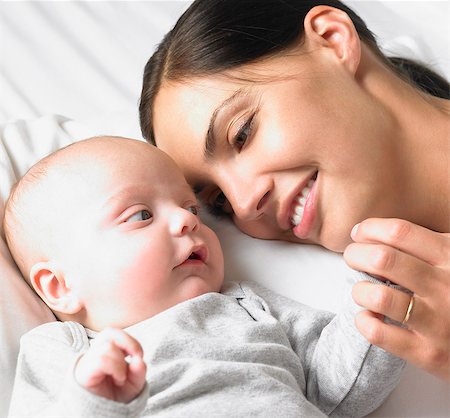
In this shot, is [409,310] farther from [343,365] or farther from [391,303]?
[343,365]

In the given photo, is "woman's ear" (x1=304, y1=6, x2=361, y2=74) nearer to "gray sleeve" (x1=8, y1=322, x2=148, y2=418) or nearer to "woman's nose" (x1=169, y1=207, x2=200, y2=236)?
"woman's nose" (x1=169, y1=207, x2=200, y2=236)

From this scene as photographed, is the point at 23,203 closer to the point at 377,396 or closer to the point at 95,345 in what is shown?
Result: the point at 95,345

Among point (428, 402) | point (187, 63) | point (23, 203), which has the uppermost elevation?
point (187, 63)

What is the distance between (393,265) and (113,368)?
0.46 m

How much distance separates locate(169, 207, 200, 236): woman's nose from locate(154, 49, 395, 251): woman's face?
0.14 m

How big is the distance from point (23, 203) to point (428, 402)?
2.74 ft

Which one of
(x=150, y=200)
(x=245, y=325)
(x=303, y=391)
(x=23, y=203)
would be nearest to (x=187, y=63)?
(x=150, y=200)

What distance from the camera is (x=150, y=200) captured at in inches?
58.4

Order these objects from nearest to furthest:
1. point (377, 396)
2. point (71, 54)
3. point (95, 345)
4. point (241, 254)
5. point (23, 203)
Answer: point (95, 345) → point (377, 396) → point (23, 203) → point (241, 254) → point (71, 54)

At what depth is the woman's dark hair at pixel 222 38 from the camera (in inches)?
63.4

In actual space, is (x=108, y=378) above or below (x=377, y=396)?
above

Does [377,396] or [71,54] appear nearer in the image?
[377,396]

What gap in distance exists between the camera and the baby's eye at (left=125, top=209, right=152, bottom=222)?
1.44 meters

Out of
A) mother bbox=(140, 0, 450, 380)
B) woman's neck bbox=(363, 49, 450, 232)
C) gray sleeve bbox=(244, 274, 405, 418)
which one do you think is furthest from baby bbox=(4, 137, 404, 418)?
woman's neck bbox=(363, 49, 450, 232)
